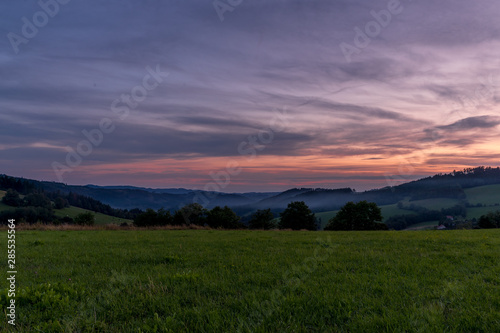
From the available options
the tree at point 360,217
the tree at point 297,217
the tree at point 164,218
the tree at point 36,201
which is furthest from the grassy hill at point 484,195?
the tree at point 36,201

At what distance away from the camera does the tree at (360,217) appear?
44812 millimetres

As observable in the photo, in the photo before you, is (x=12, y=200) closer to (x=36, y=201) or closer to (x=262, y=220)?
(x=36, y=201)

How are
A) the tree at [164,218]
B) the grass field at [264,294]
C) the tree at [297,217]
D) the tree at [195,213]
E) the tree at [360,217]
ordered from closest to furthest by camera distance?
the grass field at [264,294] → the tree at [164,218] → the tree at [195,213] → the tree at [360,217] → the tree at [297,217]

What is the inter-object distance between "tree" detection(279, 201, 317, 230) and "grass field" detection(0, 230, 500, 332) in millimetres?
41464

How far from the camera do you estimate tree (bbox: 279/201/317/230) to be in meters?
50.5

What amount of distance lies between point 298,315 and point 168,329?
2203 millimetres

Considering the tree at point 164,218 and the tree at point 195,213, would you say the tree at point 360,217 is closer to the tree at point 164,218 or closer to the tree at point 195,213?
the tree at point 195,213

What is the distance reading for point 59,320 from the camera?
5.00 meters

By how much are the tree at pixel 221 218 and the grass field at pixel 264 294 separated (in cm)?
3525

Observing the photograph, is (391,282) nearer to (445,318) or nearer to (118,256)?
(445,318)

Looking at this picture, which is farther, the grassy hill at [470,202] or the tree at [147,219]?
the grassy hill at [470,202]

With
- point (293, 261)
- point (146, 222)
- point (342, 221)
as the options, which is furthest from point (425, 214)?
point (293, 261)

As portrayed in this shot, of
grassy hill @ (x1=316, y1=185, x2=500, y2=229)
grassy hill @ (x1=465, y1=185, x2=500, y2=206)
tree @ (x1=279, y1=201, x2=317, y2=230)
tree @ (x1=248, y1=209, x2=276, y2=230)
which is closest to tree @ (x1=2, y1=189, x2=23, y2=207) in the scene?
tree @ (x1=248, y1=209, x2=276, y2=230)

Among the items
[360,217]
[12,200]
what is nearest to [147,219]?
[360,217]
